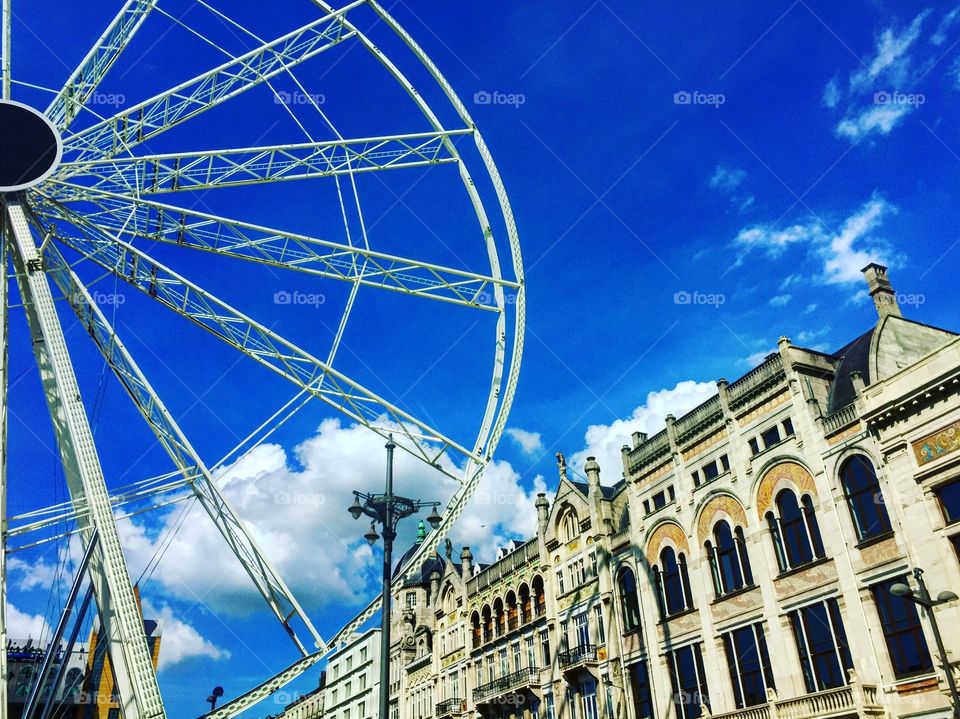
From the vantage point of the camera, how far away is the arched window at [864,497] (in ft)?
105

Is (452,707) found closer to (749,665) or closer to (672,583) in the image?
(672,583)

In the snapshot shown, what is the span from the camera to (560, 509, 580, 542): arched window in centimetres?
5078

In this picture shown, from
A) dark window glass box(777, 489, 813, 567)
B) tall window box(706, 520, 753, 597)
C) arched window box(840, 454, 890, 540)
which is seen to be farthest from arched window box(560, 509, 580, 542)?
arched window box(840, 454, 890, 540)

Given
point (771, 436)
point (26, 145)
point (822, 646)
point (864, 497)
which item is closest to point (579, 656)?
point (822, 646)

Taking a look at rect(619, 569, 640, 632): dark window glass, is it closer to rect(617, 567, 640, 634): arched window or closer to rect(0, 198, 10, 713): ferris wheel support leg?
rect(617, 567, 640, 634): arched window

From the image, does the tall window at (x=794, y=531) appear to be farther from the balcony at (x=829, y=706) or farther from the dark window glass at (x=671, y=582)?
the dark window glass at (x=671, y=582)

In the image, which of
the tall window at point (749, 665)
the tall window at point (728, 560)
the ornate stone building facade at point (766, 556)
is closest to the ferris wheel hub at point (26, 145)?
the ornate stone building facade at point (766, 556)

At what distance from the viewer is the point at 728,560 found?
3906 cm

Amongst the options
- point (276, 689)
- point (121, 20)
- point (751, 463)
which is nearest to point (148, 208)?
point (121, 20)

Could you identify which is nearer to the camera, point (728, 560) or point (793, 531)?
point (793, 531)

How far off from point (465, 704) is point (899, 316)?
123 feet

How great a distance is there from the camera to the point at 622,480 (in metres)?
51.4

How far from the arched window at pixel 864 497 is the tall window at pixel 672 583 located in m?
10.3

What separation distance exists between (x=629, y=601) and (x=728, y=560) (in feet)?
25.1
